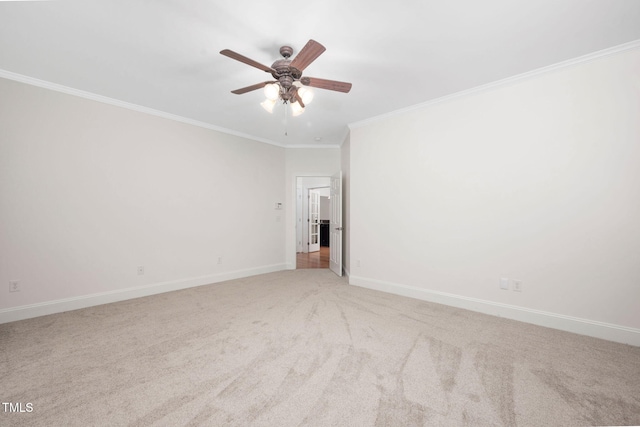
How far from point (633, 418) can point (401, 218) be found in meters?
2.68

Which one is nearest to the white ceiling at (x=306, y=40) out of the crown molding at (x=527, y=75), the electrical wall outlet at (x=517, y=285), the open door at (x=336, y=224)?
the crown molding at (x=527, y=75)

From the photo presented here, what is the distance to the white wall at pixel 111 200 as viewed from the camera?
2.96 m

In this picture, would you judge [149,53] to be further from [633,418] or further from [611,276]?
[611,276]

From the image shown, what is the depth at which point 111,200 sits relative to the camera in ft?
11.6


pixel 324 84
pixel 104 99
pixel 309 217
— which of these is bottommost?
pixel 309 217

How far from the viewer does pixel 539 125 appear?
9.23 ft

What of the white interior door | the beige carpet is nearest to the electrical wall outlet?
the beige carpet

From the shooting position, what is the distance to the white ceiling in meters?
1.95

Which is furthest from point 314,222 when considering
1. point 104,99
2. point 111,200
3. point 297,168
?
point 104,99

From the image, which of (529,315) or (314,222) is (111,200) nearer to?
(529,315)

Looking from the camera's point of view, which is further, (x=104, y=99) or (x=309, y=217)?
(x=309, y=217)

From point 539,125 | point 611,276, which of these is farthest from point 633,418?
point 539,125

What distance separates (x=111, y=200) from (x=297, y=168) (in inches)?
129

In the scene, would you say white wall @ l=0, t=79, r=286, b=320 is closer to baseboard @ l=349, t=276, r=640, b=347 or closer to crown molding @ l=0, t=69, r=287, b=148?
crown molding @ l=0, t=69, r=287, b=148
